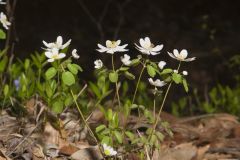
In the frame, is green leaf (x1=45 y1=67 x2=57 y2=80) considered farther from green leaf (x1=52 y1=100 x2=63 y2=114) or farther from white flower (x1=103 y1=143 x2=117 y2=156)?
white flower (x1=103 y1=143 x2=117 y2=156)

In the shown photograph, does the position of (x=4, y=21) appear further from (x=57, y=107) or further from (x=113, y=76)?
(x=113, y=76)

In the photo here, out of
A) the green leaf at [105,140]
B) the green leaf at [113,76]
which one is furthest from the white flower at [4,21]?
the green leaf at [105,140]

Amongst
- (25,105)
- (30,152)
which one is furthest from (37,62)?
(30,152)

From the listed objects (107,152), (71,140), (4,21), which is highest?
(4,21)

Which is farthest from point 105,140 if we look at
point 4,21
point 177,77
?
point 4,21

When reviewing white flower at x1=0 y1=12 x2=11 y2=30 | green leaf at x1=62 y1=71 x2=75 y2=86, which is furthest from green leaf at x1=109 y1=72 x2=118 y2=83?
white flower at x1=0 y1=12 x2=11 y2=30

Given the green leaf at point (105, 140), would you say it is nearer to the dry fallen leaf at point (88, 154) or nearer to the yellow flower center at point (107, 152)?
the yellow flower center at point (107, 152)

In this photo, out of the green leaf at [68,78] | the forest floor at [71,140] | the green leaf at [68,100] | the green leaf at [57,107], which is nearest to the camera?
the green leaf at [68,78]

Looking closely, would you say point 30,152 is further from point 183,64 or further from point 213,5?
point 213,5
